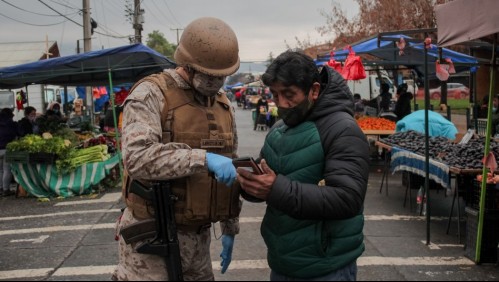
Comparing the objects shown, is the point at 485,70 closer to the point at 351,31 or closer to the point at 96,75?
the point at 96,75

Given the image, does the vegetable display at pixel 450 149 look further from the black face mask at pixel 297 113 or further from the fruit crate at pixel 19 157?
the fruit crate at pixel 19 157

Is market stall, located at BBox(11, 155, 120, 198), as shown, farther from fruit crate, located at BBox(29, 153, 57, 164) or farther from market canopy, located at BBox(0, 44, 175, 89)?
market canopy, located at BBox(0, 44, 175, 89)

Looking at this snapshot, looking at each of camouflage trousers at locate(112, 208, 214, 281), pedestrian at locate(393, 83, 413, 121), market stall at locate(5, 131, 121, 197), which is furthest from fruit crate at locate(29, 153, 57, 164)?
pedestrian at locate(393, 83, 413, 121)

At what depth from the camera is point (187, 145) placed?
253cm

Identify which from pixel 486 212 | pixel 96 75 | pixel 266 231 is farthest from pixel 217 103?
pixel 96 75

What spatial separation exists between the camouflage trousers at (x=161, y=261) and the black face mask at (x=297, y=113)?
2.81 feet

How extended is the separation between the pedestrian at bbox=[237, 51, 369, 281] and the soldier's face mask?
1.42ft

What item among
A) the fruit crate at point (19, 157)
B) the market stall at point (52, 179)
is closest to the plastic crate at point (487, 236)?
the market stall at point (52, 179)

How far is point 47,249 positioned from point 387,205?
17.3 feet

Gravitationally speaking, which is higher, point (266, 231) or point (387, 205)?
point (266, 231)

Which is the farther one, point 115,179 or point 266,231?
point 115,179

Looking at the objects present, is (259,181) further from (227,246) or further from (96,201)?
(96,201)

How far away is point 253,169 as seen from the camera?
2.13 meters

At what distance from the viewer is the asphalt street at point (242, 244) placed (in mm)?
5398
